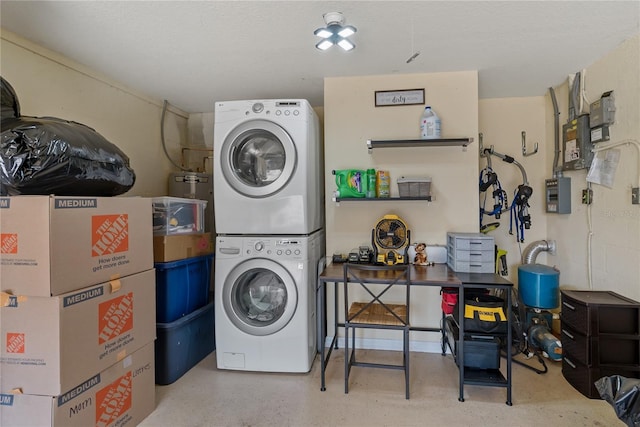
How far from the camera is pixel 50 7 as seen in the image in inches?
69.6

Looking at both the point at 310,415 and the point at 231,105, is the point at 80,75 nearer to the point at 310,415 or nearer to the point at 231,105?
the point at 231,105

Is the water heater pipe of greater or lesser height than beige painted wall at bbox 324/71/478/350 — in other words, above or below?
below

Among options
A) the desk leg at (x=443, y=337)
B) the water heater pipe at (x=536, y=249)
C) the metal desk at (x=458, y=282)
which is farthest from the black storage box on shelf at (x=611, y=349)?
the water heater pipe at (x=536, y=249)

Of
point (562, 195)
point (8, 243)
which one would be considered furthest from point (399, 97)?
point (8, 243)

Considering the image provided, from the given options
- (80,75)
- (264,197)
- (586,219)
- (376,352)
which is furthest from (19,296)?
(586,219)

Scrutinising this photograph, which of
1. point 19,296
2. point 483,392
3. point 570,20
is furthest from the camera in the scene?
point 483,392

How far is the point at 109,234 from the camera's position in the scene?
5.48 ft

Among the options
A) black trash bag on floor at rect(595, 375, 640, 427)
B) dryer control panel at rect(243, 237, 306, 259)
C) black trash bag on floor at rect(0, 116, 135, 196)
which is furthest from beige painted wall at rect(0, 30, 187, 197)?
black trash bag on floor at rect(595, 375, 640, 427)

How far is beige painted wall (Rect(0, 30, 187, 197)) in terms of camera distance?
213 cm

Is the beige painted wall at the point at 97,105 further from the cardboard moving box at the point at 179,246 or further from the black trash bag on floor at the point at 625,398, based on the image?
the black trash bag on floor at the point at 625,398

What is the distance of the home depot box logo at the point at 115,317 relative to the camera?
5.32 ft

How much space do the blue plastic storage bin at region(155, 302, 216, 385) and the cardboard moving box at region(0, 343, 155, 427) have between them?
0.30 m

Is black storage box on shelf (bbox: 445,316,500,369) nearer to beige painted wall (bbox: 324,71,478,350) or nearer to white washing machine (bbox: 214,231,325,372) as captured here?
beige painted wall (bbox: 324,71,478,350)

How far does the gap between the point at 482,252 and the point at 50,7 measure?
310 centimetres
